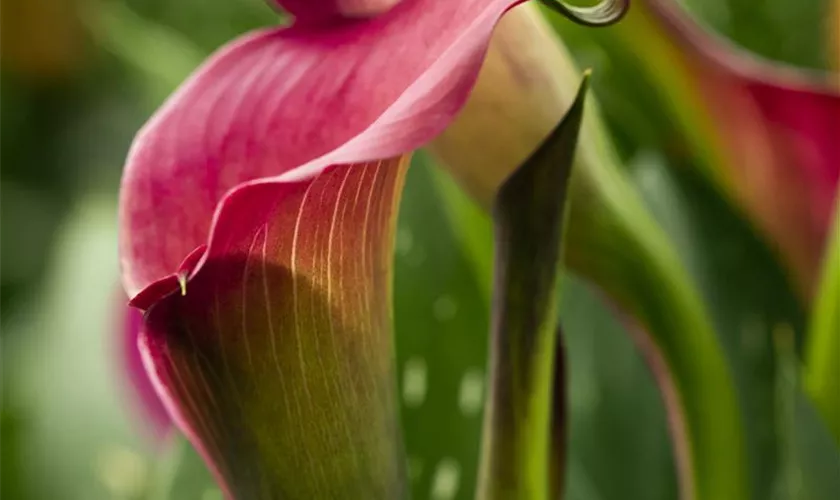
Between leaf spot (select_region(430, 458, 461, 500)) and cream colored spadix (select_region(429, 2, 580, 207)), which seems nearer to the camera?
cream colored spadix (select_region(429, 2, 580, 207))

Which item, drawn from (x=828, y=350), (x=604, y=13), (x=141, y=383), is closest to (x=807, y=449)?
(x=828, y=350)

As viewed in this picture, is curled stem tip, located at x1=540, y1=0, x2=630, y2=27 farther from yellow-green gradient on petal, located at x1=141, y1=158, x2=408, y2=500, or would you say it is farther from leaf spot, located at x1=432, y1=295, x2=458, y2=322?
leaf spot, located at x1=432, y1=295, x2=458, y2=322

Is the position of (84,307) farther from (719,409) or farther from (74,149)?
(74,149)

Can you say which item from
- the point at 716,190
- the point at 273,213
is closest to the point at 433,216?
the point at 716,190

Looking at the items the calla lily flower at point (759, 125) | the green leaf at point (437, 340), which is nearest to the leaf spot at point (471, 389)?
the green leaf at point (437, 340)

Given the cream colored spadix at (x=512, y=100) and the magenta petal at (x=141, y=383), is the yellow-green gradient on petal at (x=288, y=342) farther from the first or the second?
the magenta petal at (x=141, y=383)

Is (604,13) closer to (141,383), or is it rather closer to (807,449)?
(807,449)

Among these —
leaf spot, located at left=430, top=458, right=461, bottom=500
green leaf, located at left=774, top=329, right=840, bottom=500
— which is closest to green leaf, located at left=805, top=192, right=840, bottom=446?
green leaf, located at left=774, top=329, right=840, bottom=500
